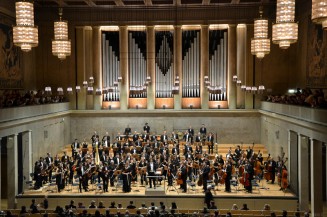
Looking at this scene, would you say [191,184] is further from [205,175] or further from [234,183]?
[234,183]

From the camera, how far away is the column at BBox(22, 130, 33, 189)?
70.9 ft

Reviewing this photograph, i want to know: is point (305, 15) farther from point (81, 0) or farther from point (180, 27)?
point (81, 0)

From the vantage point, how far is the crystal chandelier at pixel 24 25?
14.8m

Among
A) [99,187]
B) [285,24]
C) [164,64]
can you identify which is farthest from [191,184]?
[164,64]

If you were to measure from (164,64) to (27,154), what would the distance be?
1147 cm

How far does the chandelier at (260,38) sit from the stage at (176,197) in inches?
242

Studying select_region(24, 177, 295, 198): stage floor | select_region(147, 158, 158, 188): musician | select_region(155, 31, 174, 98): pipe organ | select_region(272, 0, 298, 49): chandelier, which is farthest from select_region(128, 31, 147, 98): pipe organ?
select_region(272, 0, 298, 49): chandelier

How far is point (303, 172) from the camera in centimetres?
1895

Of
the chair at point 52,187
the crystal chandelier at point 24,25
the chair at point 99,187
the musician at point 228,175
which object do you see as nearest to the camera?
the crystal chandelier at point 24,25

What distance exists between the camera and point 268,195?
18.4 metres

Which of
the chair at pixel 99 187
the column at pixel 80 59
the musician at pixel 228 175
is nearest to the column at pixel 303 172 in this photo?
the musician at pixel 228 175

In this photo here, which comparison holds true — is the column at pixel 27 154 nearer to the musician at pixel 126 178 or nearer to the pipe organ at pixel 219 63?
the musician at pixel 126 178

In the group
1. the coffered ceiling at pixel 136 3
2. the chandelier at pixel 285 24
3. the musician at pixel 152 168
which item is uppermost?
the coffered ceiling at pixel 136 3

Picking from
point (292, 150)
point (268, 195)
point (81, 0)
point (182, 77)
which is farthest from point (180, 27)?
point (268, 195)
